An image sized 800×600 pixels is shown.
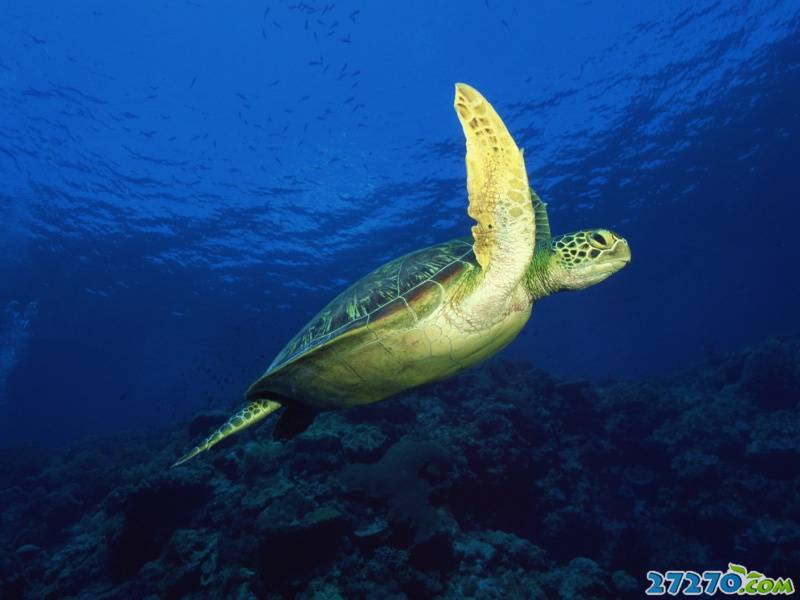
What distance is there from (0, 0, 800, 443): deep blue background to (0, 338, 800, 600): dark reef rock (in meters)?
12.3

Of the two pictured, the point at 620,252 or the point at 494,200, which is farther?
the point at 620,252

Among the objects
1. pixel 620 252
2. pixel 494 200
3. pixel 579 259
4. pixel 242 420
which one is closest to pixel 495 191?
pixel 494 200

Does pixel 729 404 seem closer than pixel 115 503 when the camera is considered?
No

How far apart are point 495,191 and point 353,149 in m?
17.4

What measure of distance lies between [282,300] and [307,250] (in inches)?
362

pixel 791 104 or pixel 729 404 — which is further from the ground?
pixel 791 104

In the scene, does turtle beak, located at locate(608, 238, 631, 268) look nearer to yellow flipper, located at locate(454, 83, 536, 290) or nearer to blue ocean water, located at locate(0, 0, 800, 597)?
yellow flipper, located at locate(454, 83, 536, 290)

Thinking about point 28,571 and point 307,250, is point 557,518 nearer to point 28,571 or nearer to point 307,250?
point 28,571

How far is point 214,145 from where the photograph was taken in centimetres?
1802

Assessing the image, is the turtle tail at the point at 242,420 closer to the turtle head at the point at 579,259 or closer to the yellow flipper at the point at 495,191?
the yellow flipper at the point at 495,191

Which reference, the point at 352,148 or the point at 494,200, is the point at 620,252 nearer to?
the point at 494,200

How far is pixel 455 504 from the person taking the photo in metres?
5.91

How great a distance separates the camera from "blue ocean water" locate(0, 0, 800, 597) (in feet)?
49.1

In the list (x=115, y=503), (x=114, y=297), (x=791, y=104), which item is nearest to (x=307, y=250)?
(x=114, y=297)
